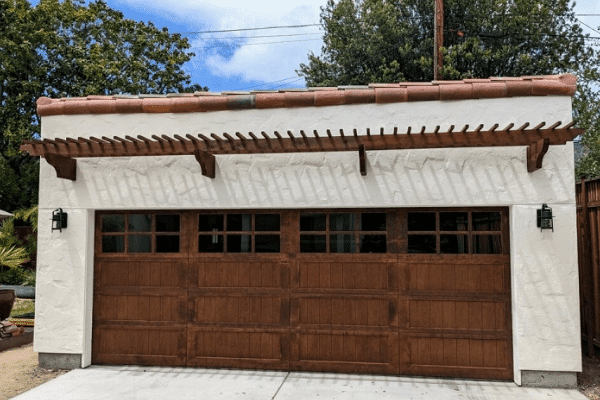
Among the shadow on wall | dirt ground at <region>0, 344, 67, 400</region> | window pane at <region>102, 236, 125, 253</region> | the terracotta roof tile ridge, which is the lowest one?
dirt ground at <region>0, 344, 67, 400</region>

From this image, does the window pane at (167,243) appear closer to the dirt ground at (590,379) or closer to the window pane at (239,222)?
the window pane at (239,222)

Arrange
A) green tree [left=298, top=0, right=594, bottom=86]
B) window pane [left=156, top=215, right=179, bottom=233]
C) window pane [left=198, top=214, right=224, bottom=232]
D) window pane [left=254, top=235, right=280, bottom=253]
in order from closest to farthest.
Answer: window pane [left=254, top=235, right=280, bottom=253], window pane [left=198, top=214, right=224, bottom=232], window pane [left=156, top=215, right=179, bottom=233], green tree [left=298, top=0, right=594, bottom=86]

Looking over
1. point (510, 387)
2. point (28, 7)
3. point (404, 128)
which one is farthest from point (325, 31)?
point (510, 387)

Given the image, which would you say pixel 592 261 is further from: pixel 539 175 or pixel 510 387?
pixel 510 387

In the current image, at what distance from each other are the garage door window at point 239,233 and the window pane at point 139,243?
2.37 feet

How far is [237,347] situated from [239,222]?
61.6 inches

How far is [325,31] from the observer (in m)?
23.2

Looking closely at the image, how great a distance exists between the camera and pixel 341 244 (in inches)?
249

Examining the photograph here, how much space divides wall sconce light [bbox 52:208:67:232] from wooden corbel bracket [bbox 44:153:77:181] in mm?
458

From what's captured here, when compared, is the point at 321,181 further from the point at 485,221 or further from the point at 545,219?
the point at 545,219

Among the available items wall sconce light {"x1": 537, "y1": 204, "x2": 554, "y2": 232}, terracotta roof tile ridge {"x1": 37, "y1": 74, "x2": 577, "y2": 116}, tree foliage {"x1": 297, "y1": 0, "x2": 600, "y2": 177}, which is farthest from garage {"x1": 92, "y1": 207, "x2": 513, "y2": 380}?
tree foliage {"x1": 297, "y1": 0, "x2": 600, "y2": 177}

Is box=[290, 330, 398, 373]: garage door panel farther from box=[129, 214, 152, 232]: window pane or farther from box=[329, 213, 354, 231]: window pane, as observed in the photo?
box=[129, 214, 152, 232]: window pane

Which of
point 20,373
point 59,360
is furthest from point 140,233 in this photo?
point 20,373

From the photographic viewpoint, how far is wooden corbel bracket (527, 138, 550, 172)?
17.5 feet
